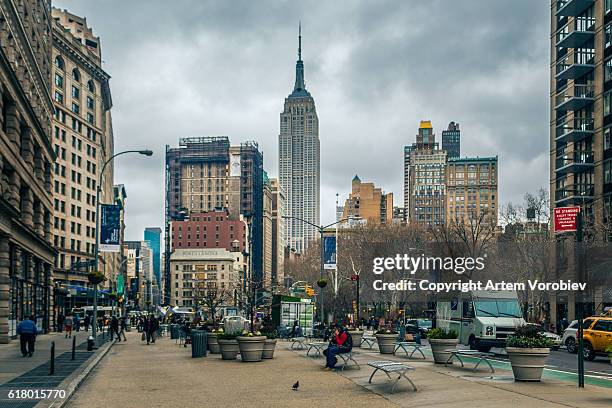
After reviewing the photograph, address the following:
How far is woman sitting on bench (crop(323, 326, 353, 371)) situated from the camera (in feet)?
74.1

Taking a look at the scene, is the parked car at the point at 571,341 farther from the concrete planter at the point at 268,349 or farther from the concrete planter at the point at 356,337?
the concrete planter at the point at 268,349

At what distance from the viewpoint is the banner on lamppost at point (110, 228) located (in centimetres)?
3691

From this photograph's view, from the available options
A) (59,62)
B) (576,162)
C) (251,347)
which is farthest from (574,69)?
(59,62)

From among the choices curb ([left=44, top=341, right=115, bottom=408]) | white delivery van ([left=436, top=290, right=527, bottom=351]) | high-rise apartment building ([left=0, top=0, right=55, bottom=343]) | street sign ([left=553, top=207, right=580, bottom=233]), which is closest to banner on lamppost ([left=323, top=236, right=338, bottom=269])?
white delivery van ([left=436, top=290, right=527, bottom=351])

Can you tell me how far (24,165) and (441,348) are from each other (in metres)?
28.2

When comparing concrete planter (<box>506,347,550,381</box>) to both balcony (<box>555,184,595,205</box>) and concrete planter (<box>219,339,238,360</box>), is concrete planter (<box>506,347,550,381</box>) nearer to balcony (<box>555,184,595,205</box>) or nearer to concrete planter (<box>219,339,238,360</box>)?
concrete planter (<box>219,339,238,360</box>)

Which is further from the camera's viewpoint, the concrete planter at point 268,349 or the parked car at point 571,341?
the parked car at point 571,341

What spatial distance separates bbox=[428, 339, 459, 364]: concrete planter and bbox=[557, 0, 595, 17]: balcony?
2091 inches

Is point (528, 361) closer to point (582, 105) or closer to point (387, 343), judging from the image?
point (387, 343)

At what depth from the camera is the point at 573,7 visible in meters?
69.1

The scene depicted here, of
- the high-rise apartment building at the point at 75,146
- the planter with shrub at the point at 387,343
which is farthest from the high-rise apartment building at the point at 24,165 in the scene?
the high-rise apartment building at the point at 75,146

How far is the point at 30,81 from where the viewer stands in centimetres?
4588

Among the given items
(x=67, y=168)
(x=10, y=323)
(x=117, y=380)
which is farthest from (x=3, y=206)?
(x=67, y=168)

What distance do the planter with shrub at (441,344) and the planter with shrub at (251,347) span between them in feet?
18.8
